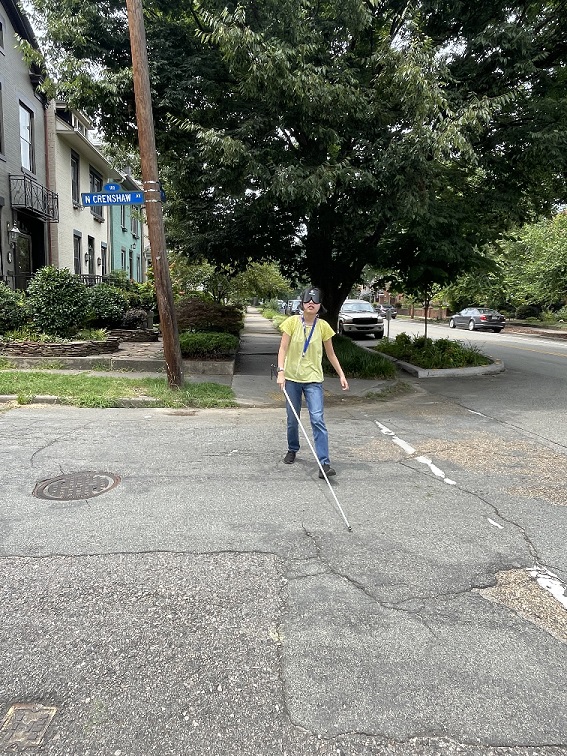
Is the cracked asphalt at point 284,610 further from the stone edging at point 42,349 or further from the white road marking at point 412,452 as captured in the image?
the stone edging at point 42,349

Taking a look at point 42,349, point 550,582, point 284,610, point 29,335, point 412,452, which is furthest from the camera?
point 29,335

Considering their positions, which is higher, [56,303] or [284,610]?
[56,303]

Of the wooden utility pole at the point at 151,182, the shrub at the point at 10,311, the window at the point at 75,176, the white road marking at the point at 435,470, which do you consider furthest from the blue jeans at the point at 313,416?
the window at the point at 75,176

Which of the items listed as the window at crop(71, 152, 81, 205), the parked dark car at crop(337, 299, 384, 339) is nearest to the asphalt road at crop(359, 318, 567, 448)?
the parked dark car at crop(337, 299, 384, 339)

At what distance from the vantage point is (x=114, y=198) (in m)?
8.40

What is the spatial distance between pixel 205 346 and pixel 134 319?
15.1 ft

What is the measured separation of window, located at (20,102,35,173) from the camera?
54.0 feet

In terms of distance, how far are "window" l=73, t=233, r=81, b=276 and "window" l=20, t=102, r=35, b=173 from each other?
3.78m

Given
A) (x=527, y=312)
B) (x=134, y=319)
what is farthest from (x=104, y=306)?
(x=527, y=312)

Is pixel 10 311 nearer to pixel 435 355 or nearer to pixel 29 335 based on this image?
pixel 29 335

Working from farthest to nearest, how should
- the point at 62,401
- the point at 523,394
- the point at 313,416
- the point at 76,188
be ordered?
the point at 76,188
the point at 523,394
the point at 62,401
the point at 313,416

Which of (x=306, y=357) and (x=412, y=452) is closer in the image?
(x=306, y=357)

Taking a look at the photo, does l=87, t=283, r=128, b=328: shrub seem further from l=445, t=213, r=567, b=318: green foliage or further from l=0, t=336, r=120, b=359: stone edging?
l=445, t=213, r=567, b=318: green foliage

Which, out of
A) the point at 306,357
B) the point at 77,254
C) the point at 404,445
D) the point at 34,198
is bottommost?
the point at 404,445
